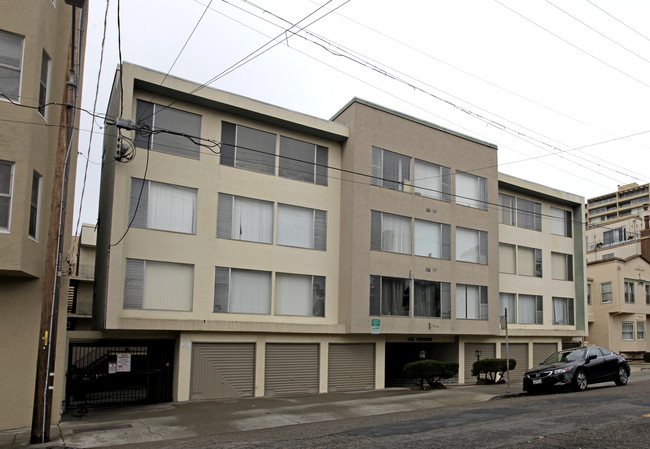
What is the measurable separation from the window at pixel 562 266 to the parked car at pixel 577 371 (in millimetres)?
11653

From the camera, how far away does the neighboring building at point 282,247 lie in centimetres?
1780

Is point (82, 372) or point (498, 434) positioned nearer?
point (498, 434)

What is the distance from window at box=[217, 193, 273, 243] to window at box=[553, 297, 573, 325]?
58.2ft

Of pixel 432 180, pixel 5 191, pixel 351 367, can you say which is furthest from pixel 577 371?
pixel 5 191

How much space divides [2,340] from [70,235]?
3.01m

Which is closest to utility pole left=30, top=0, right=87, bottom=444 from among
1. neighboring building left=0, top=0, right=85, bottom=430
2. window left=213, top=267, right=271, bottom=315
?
neighboring building left=0, top=0, right=85, bottom=430

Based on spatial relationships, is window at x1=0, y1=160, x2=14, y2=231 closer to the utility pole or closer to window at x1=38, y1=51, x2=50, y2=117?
the utility pole

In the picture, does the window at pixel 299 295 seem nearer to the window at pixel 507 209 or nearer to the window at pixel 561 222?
the window at pixel 507 209

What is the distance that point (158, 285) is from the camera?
58.8 ft

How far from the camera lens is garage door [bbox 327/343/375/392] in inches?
827

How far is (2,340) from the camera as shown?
13.0 meters

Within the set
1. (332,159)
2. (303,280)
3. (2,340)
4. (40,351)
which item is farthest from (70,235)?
(332,159)

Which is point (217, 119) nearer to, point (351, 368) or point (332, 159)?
point (332, 159)

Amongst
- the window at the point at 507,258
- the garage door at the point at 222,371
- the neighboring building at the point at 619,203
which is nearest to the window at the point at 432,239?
the window at the point at 507,258
